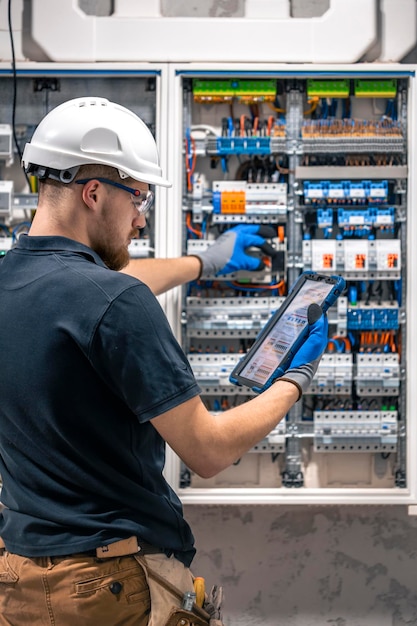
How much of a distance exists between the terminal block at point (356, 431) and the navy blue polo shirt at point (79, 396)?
1.67 m

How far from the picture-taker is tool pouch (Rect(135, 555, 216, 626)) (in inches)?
60.7

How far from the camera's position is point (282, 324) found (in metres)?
2.13

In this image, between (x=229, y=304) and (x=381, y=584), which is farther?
(x=381, y=584)

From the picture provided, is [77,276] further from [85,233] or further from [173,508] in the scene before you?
[173,508]

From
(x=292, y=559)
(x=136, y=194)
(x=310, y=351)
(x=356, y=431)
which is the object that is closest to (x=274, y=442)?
(x=356, y=431)

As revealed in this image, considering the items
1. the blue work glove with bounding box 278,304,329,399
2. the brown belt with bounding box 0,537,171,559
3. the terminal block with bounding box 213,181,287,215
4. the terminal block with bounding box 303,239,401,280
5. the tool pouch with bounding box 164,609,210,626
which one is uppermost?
the terminal block with bounding box 213,181,287,215

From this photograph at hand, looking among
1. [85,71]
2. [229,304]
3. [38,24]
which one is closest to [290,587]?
[229,304]

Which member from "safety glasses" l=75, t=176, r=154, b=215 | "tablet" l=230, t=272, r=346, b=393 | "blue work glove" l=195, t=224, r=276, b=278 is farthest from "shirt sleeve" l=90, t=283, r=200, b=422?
"blue work glove" l=195, t=224, r=276, b=278

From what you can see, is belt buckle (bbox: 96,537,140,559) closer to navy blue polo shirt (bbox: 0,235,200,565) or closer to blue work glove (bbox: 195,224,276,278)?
navy blue polo shirt (bbox: 0,235,200,565)

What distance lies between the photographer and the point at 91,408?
142cm

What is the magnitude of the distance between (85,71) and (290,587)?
252cm

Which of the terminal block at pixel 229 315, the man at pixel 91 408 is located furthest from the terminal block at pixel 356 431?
the man at pixel 91 408

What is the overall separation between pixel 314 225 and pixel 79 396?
6.63 feet

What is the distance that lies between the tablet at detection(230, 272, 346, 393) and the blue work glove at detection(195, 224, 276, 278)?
2.75 feet
